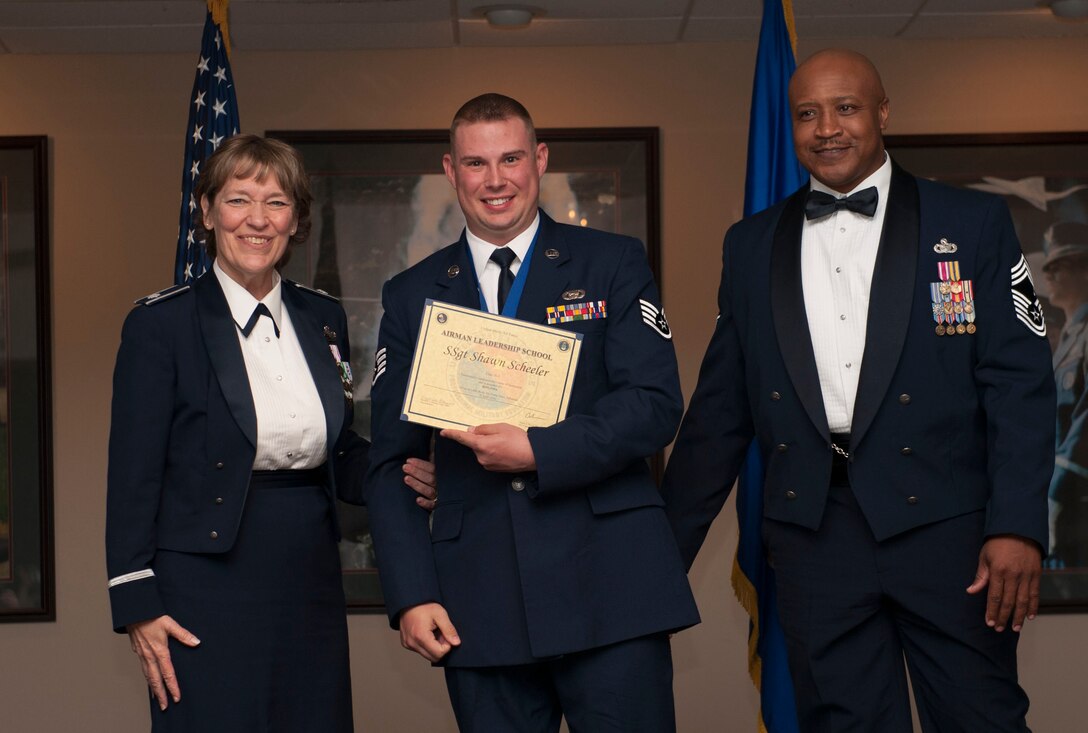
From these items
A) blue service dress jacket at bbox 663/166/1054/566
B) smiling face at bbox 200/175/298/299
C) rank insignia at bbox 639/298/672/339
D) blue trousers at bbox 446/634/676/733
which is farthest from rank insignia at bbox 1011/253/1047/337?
smiling face at bbox 200/175/298/299

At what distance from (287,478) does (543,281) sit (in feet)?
2.23

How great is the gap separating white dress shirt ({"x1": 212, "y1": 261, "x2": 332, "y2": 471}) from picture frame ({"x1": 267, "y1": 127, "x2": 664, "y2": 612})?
7.06 ft

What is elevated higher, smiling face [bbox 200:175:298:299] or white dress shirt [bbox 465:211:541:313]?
smiling face [bbox 200:175:298:299]

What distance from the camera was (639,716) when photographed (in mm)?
2230

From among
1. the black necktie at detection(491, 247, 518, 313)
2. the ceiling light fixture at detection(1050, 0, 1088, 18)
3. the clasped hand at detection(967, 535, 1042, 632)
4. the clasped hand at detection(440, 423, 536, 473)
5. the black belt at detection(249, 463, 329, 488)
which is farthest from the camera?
the ceiling light fixture at detection(1050, 0, 1088, 18)

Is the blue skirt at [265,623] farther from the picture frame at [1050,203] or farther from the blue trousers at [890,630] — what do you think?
the picture frame at [1050,203]

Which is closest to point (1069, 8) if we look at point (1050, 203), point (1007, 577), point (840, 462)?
point (1050, 203)

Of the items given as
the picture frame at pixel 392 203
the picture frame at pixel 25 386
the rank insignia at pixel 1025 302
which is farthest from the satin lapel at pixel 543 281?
the picture frame at pixel 25 386

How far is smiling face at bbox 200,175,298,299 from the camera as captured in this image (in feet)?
8.52

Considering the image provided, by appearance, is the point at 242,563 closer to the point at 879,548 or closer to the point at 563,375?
the point at 563,375

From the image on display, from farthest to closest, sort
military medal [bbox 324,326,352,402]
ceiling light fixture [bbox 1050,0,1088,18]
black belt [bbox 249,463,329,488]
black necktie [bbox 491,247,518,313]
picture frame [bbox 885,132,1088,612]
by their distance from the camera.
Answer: picture frame [bbox 885,132,1088,612] < ceiling light fixture [bbox 1050,0,1088,18] < military medal [bbox 324,326,352,402] < black belt [bbox 249,463,329,488] < black necktie [bbox 491,247,518,313]

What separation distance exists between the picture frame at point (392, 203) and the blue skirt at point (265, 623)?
2.24 metres

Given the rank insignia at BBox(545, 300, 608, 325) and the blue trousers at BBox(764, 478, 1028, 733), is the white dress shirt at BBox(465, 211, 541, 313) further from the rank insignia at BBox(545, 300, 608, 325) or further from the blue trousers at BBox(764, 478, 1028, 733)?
the blue trousers at BBox(764, 478, 1028, 733)

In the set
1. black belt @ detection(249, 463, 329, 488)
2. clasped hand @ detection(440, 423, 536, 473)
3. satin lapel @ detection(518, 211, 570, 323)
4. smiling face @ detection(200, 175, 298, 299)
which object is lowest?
black belt @ detection(249, 463, 329, 488)
